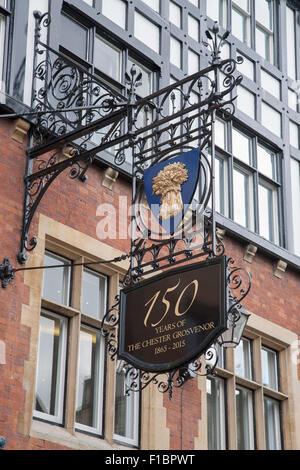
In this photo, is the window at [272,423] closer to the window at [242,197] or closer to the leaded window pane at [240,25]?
the window at [242,197]

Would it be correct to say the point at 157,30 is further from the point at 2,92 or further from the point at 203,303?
the point at 203,303

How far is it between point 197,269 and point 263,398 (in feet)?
17.5

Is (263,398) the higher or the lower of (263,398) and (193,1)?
the lower

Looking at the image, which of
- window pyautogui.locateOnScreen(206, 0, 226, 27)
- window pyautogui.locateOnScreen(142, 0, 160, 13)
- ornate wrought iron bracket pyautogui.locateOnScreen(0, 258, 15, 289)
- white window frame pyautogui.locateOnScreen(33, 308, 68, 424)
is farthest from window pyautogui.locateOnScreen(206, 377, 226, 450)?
window pyautogui.locateOnScreen(206, 0, 226, 27)

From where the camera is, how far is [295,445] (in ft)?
46.3

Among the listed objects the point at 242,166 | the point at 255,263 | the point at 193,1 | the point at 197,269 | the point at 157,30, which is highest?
the point at 193,1

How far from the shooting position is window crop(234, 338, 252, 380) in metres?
14.0

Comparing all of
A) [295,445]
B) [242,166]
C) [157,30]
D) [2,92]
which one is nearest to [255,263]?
[242,166]

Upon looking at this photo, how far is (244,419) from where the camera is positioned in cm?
1387

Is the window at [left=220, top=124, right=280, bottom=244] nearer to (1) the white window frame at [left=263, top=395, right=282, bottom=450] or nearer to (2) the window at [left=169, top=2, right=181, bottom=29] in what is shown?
(2) the window at [left=169, top=2, right=181, bottom=29]

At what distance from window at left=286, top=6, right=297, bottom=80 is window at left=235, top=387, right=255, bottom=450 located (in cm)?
598

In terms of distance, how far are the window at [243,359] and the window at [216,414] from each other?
464 mm

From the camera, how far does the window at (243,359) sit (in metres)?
14.0

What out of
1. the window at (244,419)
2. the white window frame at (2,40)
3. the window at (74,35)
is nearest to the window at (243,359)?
the window at (244,419)
